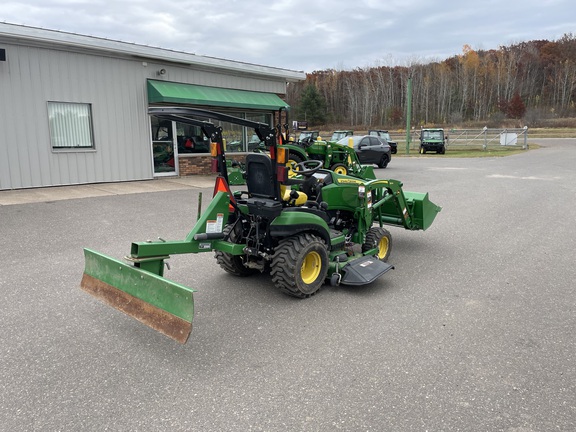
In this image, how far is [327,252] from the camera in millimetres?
4941

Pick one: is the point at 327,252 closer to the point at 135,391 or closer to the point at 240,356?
the point at 240,356

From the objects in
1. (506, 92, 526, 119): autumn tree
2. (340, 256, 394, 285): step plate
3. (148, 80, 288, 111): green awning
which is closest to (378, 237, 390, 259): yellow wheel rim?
(340, 256, 394, 285): step plate

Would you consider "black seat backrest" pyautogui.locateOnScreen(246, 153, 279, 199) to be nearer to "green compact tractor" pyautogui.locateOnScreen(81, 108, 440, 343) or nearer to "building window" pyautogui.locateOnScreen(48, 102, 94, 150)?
"green compact tractor" pyautogui.locateOnScreen(81, 108, 440, 343)

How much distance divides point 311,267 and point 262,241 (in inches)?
25.7

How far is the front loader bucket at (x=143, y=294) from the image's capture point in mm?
3346

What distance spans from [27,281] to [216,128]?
3.03m

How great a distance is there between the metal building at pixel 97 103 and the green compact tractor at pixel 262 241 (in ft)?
31.7

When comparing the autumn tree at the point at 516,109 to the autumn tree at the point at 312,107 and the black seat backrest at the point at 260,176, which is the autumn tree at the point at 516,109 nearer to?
the autumn tree at the point at 312,107

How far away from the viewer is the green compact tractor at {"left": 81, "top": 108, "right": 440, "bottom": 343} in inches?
146

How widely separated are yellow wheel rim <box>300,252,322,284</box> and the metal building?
1061 cm

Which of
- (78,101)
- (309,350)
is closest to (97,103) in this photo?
(78,101)

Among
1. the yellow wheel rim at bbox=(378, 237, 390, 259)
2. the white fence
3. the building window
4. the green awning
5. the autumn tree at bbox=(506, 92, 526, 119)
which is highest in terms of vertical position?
the autumn tree at bbox=(506, 92, 526, 119)

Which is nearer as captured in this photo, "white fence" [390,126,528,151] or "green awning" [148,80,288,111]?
"green awning" [148,80,288,111]

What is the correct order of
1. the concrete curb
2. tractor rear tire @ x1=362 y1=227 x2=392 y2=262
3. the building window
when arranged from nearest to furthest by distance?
tractor rear tire @ x1=362 y1=227 x2=392 y2=262 → the concrete curb → the building window
